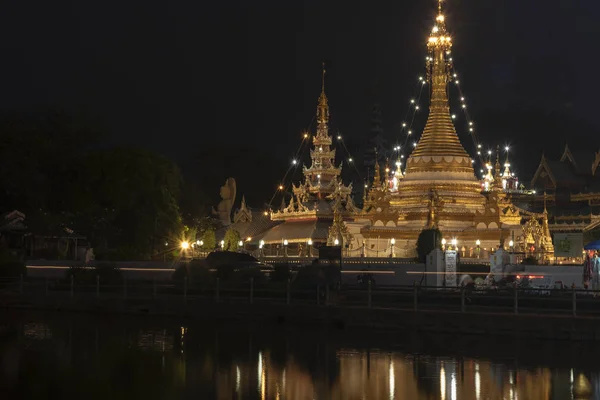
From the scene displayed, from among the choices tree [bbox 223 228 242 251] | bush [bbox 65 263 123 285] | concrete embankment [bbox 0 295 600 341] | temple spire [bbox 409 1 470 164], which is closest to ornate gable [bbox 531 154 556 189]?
temple spire [bbox 409 1 470 164]

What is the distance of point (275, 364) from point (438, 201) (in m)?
30.0

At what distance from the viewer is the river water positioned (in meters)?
22.3

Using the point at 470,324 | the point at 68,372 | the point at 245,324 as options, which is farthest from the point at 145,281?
the point at 68,372

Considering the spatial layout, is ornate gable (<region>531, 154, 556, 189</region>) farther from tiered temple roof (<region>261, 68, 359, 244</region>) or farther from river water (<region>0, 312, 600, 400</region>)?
river water (<region>0, 312, 600, 400</region>)

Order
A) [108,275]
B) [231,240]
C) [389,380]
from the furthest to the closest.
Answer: [231,240], [108,275], [389,380]

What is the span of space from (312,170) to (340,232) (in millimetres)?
13316

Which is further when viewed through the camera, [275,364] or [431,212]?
[431,212]

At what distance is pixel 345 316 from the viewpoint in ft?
115

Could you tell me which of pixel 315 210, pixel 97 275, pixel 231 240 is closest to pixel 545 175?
pixel 315 210

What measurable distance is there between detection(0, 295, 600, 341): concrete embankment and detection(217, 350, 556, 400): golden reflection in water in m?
5.35

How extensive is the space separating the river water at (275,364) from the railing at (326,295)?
1929 mm

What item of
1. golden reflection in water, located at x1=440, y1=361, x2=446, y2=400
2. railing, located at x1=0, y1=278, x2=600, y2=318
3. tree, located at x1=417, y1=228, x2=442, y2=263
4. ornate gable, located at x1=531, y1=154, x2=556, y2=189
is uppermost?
ornate gable, located at x1=531, y1=154, x2=556, y2=189

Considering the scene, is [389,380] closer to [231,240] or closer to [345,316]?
[345,316]

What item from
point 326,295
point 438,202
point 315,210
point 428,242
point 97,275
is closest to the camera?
point 326,295
